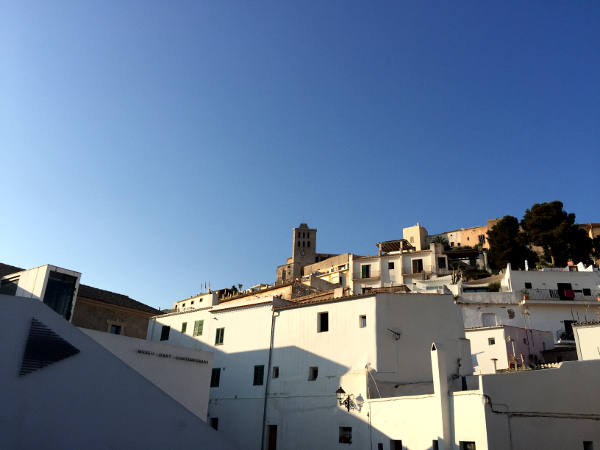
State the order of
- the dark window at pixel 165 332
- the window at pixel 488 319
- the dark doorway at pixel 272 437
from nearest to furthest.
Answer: the dark doorway at pixel 272 437 → the dark window at pixel 165 332 → the window at pixel 488 319

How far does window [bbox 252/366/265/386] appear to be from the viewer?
25902 mm

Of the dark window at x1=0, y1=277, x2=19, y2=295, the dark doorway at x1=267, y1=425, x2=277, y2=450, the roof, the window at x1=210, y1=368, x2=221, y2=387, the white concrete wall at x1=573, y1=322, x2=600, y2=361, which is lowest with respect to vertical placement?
the dark doorway at x1=267, y1=425, x2=277, y2=450

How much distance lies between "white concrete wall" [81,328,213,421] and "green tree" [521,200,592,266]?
153 feet

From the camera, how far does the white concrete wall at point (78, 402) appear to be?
36.8 ft

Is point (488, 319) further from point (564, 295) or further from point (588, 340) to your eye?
point (588, 340)

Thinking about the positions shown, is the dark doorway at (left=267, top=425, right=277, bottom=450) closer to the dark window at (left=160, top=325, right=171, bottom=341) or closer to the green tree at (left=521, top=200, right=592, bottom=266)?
the dark window at (left=160, top=325, right=171, bottom=341)

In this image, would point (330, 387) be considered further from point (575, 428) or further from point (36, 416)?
point (36, 416)

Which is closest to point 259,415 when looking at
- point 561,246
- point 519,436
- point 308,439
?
point 308,439

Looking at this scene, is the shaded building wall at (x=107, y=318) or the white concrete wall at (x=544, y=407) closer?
the white concrete wall at (x=544, y=407)

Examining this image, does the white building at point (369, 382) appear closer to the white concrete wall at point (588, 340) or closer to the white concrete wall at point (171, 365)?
the white concrete wall at point (588, 340)

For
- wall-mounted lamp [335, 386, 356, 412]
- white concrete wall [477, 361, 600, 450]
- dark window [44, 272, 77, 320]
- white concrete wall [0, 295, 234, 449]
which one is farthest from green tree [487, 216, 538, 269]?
white concrete wall [0, 295, 234, 449]

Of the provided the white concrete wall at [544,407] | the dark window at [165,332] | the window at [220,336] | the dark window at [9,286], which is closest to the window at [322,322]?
the window at [220,336]

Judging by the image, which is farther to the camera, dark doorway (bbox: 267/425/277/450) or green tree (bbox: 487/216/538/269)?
green tree (bbox: 487/216/538/269)

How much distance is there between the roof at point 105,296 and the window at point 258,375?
865 cm
